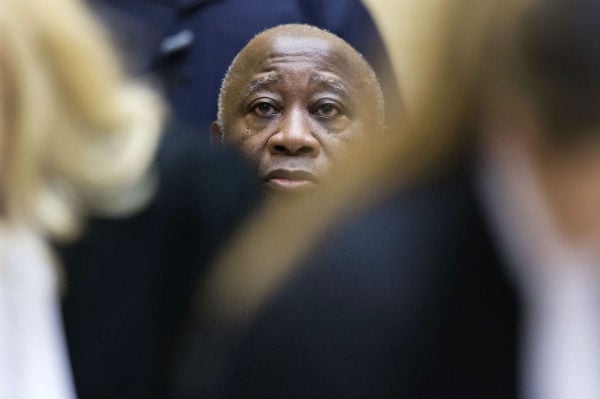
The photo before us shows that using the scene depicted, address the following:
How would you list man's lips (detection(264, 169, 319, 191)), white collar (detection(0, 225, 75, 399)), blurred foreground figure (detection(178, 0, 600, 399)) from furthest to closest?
man's lips (detection(264, 169, 319, 191))
white collar (detection(0, 225, 75, 399))
blurred foreground figure (detection(178, 0, 600, 399))

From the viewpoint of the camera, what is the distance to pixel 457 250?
3.51 feet

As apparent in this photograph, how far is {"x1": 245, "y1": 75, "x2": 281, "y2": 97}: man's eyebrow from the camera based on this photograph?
1896mm

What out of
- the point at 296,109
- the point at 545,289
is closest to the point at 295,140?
the point at 296,109

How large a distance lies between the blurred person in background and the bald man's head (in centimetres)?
56

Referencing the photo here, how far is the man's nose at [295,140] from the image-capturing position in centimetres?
184

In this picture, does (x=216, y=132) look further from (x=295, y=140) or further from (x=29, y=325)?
(x=29, y=325)

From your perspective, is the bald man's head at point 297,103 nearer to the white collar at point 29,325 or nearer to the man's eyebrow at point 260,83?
the man's eyebrow at point 260,83

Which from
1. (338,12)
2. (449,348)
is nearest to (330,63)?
(338,12)

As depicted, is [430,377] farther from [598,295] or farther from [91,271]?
[91,271]

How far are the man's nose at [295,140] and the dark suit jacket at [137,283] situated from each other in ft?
1.89

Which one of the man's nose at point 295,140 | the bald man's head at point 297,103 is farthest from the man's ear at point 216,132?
the man's nose at point 295,140

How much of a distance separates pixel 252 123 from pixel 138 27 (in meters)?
0.27

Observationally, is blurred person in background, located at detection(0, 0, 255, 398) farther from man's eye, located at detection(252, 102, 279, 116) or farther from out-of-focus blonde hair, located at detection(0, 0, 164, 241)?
man's eye, located at detection(252, 102, 279, 116)

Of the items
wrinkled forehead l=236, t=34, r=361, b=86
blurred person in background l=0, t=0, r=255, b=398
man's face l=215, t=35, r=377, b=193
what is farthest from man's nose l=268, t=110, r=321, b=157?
blurred person in background l=0, t=0, r=255, b=398
